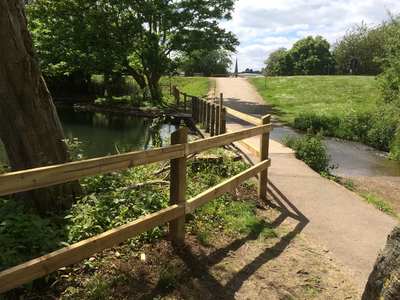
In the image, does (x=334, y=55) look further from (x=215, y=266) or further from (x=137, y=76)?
(x=215, y=266)

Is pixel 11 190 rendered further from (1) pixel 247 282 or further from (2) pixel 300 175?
(2) pixel 300 175

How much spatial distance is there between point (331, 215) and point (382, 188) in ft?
10.8

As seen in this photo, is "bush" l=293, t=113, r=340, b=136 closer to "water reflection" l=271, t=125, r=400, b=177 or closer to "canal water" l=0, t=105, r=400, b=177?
"canal water" l=0, t=105, r=400, b=177

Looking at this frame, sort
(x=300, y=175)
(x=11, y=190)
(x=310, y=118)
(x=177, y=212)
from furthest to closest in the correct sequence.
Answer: (x=310, y=118) → (x=300, y=175) → (x=177, y=212) → (x=11, y=190)

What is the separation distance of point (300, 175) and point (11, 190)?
6.06 m

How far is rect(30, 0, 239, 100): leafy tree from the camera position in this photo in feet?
71.0

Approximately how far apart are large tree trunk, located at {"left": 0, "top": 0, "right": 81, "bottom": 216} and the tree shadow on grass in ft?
5.37

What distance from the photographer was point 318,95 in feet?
82.5

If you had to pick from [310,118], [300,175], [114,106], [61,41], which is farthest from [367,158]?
[61,41]

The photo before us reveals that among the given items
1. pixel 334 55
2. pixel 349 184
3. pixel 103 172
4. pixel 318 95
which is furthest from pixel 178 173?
pixel 334 55

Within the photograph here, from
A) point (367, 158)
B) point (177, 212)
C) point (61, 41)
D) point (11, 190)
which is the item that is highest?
point (61, 41)

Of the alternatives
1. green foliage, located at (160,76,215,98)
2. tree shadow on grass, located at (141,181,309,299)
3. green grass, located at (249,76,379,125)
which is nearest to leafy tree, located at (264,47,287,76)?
green foliage, located at (160,76,215,98)

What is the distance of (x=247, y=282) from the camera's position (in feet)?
11.1

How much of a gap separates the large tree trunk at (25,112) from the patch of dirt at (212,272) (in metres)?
1.09
